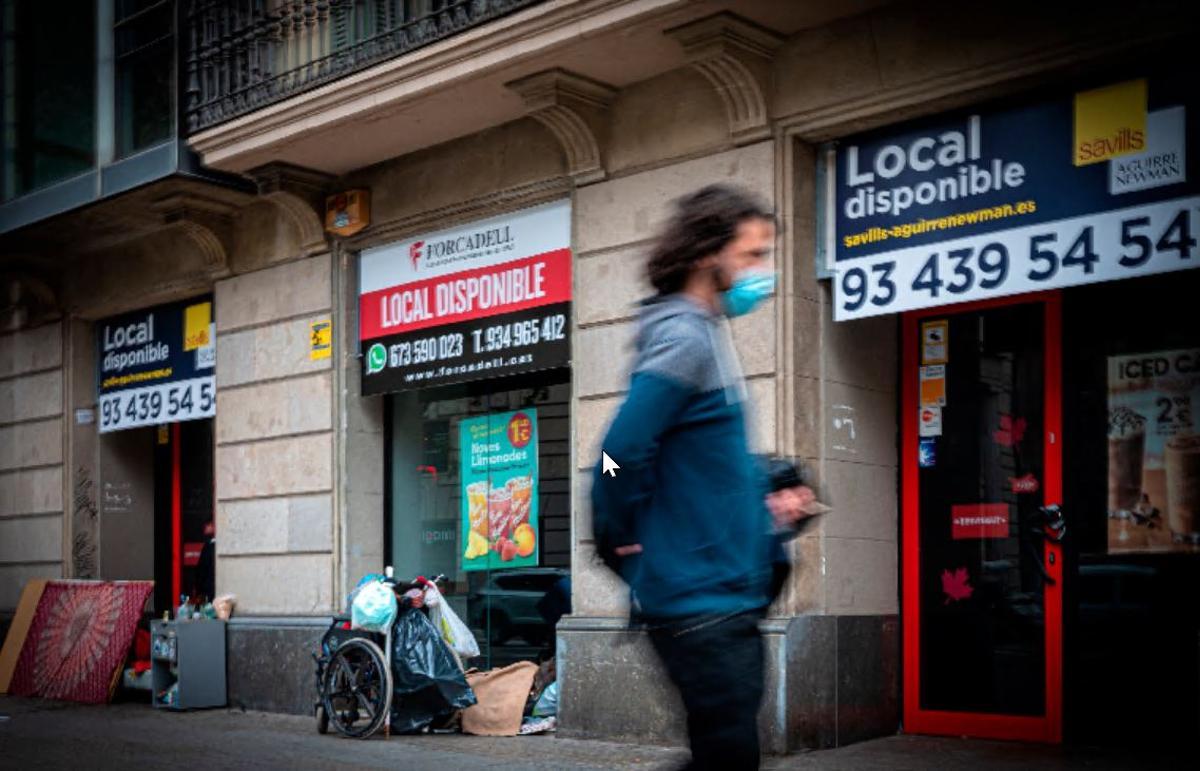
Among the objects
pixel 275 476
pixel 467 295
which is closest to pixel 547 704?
pixel 467 295

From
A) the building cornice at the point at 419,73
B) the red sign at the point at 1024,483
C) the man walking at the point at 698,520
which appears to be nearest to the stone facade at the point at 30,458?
the building cornice at the point at 419,73

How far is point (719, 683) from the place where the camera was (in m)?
3.14

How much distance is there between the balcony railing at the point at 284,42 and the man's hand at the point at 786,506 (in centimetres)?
634

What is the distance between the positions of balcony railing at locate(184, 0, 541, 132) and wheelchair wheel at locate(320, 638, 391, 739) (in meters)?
3.97

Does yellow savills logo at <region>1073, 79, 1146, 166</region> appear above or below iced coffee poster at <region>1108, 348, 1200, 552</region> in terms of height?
above

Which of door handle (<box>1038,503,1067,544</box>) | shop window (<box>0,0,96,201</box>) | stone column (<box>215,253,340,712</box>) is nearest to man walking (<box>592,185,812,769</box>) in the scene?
door handle (<box>1038,503,1067,544</box>)

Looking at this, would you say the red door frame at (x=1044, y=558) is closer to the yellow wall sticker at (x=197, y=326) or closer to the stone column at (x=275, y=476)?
the stone column at (x=275, y=476)

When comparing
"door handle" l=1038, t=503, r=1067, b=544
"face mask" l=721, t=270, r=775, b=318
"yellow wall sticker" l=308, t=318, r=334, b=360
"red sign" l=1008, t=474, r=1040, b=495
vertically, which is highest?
"yellow wall sticker" l=308, t=318, r=334, b=360

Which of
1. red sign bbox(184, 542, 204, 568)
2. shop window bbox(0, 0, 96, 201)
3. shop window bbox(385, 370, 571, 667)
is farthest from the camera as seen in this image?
red sign bbox(184, 542, 204, 568)

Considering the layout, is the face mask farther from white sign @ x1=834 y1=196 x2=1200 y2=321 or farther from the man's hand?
white sign @ x1=834 y1=196 x2=1200 y2=321

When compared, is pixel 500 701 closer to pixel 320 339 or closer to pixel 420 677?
pixel 420 677

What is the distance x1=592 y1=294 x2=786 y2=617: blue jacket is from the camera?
10.5 ft

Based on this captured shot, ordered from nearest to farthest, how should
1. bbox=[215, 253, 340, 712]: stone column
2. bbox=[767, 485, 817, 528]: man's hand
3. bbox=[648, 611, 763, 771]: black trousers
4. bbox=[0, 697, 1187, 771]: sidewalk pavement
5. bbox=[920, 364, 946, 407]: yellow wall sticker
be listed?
bbox=[648, 611, 763, 771]: black trousers, bbox=[767, 485, 817, 528]: man's hand, bbox=[0, 697, 1187, 771]: sidewalk pavement, bbox=[920, 364, 946, 407]: yellow wall sticker, bbox=[215, 253, 340, 712]: stone column

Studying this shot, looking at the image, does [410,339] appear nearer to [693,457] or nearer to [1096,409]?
[1096,409]
